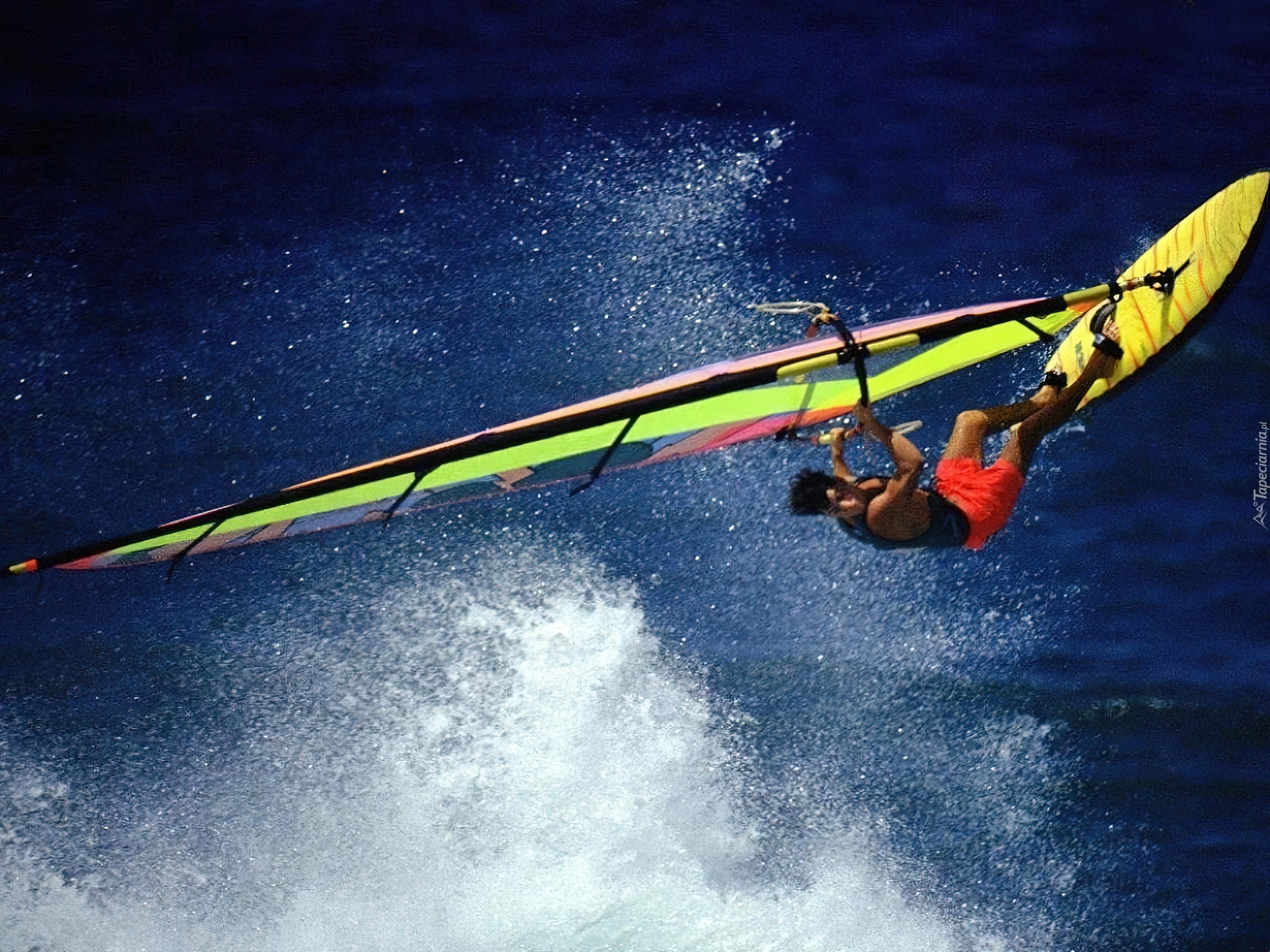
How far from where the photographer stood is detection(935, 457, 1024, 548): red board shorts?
3.72m

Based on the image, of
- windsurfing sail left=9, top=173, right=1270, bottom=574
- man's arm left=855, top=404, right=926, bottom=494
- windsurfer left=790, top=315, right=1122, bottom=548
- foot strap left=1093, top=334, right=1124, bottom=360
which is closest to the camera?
windsurfing sail left=9, top=173, right=1270, bottom=574

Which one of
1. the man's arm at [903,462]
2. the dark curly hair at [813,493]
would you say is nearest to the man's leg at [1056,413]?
the man's arm at [903,462]

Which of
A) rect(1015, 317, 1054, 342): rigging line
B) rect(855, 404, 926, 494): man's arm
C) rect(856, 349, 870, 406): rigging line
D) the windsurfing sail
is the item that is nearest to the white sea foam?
the windsurfing sail

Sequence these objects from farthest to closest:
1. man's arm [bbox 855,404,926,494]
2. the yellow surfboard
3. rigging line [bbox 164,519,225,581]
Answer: the yellow surfboard, rigging line [bbox 164,519,225,581], man's arm [bbox 855,404,926,494]

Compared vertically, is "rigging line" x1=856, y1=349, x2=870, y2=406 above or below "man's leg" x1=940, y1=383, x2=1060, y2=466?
above

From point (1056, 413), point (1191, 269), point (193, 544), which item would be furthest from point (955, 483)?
point (193, 544)

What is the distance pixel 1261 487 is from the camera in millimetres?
5648

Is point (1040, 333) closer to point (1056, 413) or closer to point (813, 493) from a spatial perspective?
point (1056, 413)

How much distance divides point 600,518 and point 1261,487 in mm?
3110

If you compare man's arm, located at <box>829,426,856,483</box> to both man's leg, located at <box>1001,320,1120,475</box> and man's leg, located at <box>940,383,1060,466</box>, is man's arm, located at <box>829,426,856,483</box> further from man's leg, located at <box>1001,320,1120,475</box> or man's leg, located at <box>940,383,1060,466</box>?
man's leg, located at <box>1001,320,1120,475</box>

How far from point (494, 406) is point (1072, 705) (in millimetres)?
3087

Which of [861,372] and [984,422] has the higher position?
[861,372]

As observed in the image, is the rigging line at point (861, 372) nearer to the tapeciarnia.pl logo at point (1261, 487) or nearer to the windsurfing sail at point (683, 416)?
the windsurfing sail at point (683, 416)

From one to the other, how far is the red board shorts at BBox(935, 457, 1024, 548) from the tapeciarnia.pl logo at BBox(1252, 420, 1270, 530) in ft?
8.08
